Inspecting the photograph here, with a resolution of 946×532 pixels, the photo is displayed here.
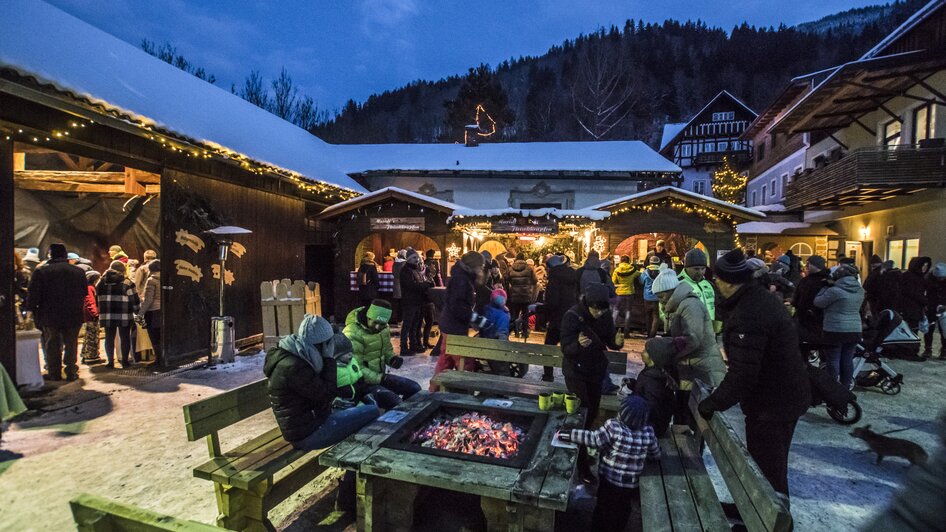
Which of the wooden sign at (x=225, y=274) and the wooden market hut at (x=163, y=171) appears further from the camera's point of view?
the wooden sign at (x=225, y=274)

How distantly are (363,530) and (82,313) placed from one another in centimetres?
648

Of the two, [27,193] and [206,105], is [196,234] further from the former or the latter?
[27,193]

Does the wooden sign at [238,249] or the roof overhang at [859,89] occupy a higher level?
the roof overhang at [859,89]

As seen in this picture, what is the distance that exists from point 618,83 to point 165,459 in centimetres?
3933

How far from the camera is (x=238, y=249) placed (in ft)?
30.3

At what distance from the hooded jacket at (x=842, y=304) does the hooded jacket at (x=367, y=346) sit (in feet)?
18.2

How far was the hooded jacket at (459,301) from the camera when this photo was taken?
6227 millimetres

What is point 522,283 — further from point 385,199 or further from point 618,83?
point 618,83

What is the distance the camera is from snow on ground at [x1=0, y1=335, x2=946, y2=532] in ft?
11.6

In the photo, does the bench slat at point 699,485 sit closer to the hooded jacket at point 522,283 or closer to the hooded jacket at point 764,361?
the hooded jacket at point 764,361

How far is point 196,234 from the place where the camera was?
8.11 metres

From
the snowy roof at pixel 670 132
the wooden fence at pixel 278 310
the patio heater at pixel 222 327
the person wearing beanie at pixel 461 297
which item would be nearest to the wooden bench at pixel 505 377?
the person wearing beanie at pixel 461 297

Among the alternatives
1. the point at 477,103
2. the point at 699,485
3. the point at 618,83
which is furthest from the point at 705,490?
the point at 618,83

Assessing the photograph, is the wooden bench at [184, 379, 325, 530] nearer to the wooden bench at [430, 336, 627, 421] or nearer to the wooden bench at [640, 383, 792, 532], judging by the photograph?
the wooden bench at [430, 336, 627, 421]
